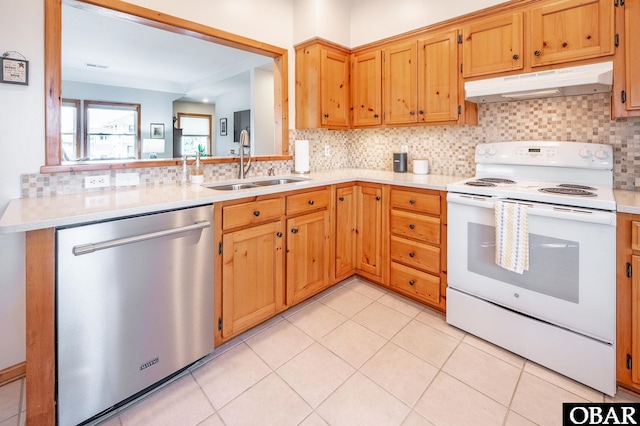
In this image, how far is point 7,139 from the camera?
1676 mm

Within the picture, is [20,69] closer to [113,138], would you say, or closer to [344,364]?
[344,364]

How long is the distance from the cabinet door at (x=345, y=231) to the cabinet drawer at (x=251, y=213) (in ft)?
2.26

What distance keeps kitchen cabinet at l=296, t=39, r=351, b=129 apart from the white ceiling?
5.78 feet

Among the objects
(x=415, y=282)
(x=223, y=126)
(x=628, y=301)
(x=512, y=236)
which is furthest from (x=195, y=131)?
Answer: (x=628, y=301)

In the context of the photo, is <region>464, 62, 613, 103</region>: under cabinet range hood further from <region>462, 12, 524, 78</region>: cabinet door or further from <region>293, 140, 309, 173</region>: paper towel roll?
<region>293, 140, 309, 173</region>: paper towel roll

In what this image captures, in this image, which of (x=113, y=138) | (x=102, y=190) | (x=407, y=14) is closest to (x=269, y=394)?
(x=102, y=190)

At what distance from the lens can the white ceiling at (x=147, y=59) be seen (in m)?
3.85

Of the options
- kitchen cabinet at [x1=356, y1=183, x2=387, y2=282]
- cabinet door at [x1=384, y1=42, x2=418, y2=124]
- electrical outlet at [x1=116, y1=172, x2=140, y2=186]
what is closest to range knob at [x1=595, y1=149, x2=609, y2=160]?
cabinet door at [x1=384, y1=42, x2=418, y2=124]

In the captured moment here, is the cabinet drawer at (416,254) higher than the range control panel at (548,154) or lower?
lower

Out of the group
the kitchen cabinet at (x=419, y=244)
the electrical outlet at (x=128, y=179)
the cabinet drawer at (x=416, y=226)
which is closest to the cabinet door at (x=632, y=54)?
the kitchen cabinet at (x=419, y=244)

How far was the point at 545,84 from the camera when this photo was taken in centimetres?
196

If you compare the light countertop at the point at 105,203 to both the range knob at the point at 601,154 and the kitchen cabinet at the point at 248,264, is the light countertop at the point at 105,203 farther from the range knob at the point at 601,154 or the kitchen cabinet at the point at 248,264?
the range knob at the point at 601,154

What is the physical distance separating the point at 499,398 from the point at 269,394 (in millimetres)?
1132

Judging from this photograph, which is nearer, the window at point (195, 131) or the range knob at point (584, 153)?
the range knob at point (584, 153)
